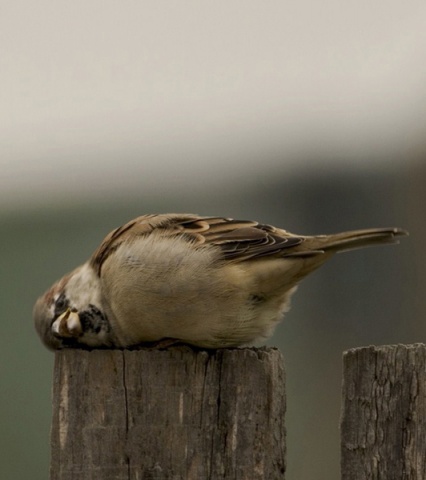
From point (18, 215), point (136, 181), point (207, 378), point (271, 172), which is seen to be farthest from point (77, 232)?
point (207, 378)

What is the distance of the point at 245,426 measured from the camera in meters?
3.91

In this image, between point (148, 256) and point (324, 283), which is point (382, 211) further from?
point (148, 256)

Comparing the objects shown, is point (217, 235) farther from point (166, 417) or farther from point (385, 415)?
point (385, 415)

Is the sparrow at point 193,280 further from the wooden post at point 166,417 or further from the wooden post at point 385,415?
the wooden post at point 385,415

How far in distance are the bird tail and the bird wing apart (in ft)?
0.31

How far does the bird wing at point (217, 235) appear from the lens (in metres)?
5.33

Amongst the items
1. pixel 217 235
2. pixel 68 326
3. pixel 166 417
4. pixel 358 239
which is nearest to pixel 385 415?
pixel 166 417

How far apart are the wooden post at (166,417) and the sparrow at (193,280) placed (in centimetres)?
100

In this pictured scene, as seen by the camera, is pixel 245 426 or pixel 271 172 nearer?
pixel 245 426

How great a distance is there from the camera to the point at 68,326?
548 cm

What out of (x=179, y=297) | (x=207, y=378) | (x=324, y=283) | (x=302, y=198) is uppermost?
(x=302, y=198)

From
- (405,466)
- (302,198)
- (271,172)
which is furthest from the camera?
(271,172)

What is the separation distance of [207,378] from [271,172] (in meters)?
11.1

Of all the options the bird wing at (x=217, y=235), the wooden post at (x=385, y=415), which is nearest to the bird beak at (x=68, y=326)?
the bird wing at (x=217, y=235)
